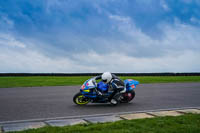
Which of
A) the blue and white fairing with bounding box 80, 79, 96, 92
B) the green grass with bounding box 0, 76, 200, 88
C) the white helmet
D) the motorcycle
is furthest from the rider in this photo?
the green grass with bounding box 0, 76, 200, 88

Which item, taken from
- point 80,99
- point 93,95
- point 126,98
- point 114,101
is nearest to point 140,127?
point 114,101

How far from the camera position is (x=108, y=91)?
943 cm

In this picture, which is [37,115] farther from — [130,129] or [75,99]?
[130,129]

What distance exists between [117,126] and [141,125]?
0.59 m

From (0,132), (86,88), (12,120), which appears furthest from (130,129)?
(86,88)

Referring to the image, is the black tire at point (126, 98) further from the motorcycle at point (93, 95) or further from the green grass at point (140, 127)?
the green grass at point (140, 127)

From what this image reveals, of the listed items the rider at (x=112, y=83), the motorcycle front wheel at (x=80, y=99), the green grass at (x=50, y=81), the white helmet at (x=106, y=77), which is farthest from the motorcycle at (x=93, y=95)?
the green grass at (x=50, y=81)

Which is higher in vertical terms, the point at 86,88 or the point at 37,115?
the point at 86,88

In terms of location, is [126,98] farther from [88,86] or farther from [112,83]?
[88,86]

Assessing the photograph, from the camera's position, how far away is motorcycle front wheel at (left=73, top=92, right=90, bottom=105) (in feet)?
30.8

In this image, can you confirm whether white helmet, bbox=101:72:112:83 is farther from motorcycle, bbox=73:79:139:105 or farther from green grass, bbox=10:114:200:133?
green grass, bbox=10:114:200:133

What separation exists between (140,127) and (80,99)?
4336mm

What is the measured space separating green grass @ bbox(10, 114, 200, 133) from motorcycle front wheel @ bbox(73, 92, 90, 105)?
3.62 metres

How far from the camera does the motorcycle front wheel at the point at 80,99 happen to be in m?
9.39
